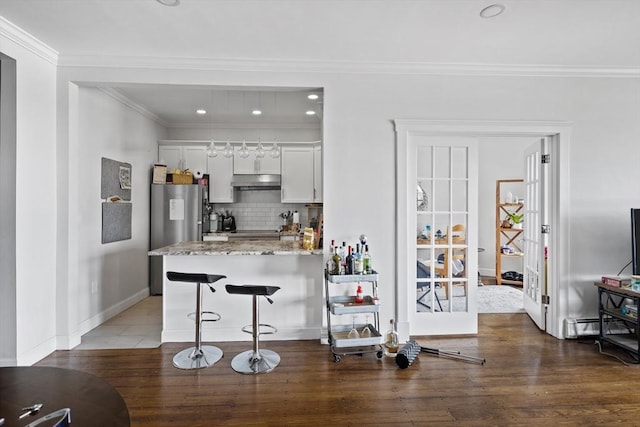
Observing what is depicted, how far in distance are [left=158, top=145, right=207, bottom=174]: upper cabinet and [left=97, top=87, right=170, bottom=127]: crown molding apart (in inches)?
16.4

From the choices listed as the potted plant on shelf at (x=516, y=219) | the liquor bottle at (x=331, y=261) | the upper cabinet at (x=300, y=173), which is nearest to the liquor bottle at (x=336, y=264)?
the liquor bottle at (x=331, y=261)

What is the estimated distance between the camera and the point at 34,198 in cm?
300

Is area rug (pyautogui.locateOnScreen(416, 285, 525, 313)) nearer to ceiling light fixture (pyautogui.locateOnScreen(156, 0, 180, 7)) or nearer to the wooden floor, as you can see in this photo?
the wooden floor

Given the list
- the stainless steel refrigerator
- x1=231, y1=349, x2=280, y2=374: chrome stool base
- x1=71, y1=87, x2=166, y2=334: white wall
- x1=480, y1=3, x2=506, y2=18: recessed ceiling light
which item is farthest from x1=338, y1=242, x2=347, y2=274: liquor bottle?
the stainless steel refrigerator

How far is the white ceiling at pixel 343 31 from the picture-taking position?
2469 mm

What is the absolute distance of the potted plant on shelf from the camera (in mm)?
6320

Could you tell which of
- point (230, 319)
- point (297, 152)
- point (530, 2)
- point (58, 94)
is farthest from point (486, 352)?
point (58, 94)

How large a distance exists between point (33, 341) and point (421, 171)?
12.4 ft

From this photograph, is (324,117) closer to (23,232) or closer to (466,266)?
(466,266)

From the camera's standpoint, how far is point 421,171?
3627 mm

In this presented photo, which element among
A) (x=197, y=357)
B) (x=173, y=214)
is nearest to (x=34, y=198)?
(x=197, y=357)

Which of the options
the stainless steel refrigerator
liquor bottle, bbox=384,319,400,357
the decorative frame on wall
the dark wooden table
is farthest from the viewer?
the stainless steel refrigerator

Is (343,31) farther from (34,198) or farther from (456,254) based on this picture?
(34,198)

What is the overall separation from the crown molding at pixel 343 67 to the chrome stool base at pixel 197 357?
257cm
